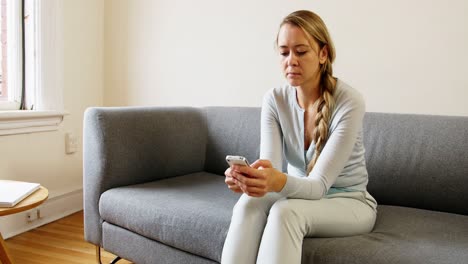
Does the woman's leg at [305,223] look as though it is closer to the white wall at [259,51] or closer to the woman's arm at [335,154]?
the woman's arm at [335,154]

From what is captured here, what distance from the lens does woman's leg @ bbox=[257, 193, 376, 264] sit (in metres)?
1.07

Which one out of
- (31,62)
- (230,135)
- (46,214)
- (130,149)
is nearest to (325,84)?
(230,135)

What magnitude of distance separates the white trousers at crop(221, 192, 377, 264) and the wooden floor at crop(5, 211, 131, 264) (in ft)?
3.19

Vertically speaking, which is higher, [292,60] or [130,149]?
[292,60]

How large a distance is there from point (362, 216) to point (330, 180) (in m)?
0.14

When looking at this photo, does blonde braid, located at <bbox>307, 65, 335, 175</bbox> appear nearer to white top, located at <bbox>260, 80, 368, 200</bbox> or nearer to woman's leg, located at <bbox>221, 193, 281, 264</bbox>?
white top, located at <bbox>260, 80, 368, 200</bbox>

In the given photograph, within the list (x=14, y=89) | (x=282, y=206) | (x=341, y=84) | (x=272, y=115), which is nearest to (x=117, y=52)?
(x=14, y=89)

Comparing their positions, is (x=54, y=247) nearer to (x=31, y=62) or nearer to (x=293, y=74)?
(x=31, y=62)

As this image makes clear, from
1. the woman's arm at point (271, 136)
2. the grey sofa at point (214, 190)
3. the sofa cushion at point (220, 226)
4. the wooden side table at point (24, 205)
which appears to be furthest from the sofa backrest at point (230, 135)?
the wooden side table at point (24, 205)

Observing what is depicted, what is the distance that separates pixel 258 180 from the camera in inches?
44.9

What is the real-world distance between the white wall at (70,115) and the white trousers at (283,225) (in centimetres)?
148

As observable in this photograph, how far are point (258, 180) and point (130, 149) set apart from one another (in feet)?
2.77

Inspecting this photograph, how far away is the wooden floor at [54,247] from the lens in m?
1.90

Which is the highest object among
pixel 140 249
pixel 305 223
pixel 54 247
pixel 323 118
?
pixel 323 118
